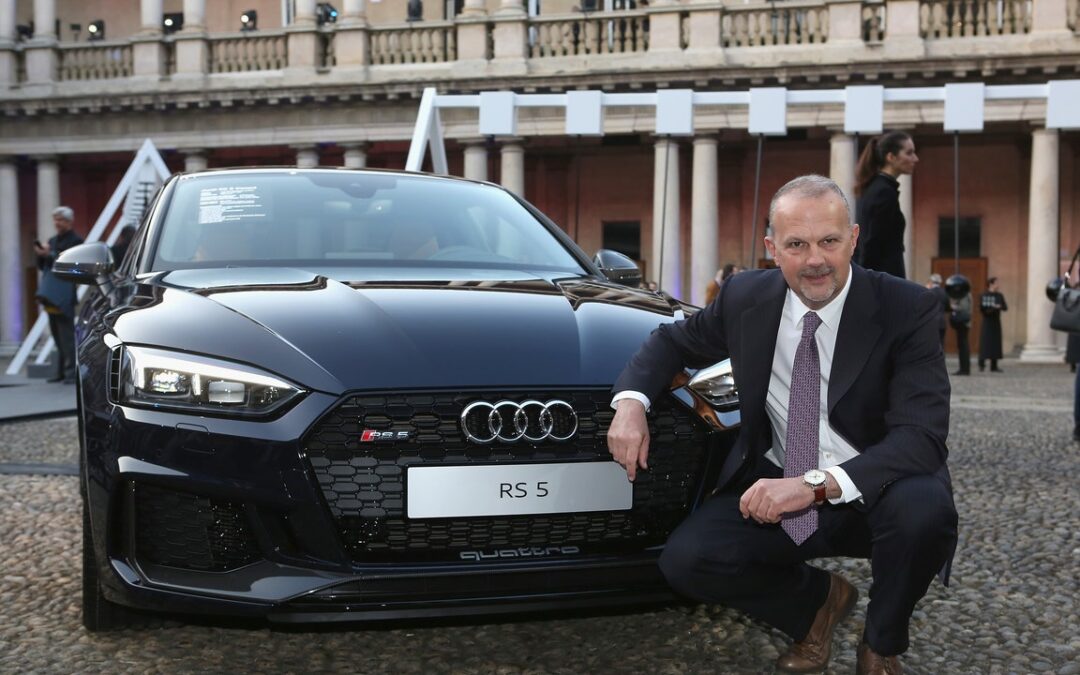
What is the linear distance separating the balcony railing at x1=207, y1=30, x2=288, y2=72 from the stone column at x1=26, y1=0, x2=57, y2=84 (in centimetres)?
470

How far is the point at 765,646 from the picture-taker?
330cm

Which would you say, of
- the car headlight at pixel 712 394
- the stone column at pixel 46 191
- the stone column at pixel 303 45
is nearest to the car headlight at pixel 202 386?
the car headlight at pixel 712 394

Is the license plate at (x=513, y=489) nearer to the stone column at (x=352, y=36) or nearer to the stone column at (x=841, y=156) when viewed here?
the stone column at (x=841, y=156)

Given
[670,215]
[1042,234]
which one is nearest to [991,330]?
[1042,234]

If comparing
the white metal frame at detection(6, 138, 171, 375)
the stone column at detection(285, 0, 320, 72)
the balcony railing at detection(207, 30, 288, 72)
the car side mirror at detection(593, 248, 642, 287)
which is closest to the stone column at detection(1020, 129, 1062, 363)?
the stone column at detection(285, 0, 320, 72)

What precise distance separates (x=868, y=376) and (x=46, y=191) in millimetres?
34149

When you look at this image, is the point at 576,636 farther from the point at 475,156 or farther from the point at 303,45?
the point at 303,45

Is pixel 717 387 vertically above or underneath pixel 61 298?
above

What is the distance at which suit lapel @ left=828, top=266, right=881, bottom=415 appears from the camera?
279cm

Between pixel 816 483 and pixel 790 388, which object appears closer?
pixel 816 483

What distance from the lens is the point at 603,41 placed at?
29.4 m

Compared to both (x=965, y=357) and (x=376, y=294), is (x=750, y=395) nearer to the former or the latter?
(x=376, y=294)

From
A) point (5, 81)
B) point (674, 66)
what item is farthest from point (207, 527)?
point (5, 81)

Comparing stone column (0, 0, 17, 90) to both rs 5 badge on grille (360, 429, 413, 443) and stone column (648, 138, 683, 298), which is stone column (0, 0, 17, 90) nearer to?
stone column (648, 138, 683, 298)
